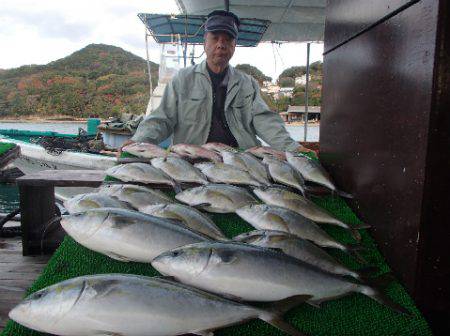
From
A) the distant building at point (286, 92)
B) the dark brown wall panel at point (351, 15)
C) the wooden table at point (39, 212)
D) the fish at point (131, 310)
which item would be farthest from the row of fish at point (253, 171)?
the distant building at point (286, 92)

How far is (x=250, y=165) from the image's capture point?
2.68 metres

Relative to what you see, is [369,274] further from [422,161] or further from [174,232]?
[174,232]

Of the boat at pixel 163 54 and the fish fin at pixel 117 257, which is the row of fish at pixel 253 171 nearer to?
the fish fin at pixel 117 257

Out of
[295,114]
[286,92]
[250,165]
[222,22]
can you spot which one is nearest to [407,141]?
[250,165]

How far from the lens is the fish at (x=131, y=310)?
1.09 m

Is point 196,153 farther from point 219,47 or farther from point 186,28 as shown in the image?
point 186,28

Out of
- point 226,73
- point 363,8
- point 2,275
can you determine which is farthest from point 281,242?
point 226,73

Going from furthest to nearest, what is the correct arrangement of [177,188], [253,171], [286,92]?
[286,92]
[253,171]
[177,188]

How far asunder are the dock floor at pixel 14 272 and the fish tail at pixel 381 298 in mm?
2184

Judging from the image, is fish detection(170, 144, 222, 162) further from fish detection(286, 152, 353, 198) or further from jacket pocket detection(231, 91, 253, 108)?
jacket pocket detection(231, 91, 253, 108)

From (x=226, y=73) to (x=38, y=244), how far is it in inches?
130

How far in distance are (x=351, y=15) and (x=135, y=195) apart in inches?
67.5

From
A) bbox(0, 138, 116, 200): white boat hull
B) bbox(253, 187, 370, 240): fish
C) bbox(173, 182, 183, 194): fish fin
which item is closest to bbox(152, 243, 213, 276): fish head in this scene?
bbox(253, 187, 370, 240): fish

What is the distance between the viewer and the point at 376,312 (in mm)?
→ 1251
